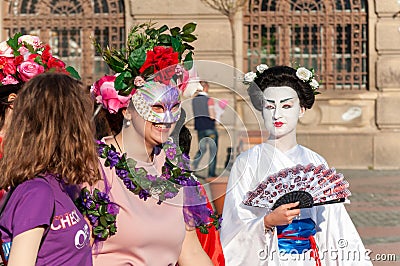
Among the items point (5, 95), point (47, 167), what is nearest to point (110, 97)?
point (47, 167)

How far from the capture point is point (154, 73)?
147 inches

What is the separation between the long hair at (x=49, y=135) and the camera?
2.94m

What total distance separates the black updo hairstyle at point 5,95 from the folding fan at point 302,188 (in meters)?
1.42

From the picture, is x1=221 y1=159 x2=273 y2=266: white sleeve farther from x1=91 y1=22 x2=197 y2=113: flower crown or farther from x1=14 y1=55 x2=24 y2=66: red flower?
x1=14 y1=55 x2=24 y2=66: red flower

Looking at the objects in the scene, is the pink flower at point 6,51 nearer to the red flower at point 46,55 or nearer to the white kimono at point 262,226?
the red flower at point 46,55

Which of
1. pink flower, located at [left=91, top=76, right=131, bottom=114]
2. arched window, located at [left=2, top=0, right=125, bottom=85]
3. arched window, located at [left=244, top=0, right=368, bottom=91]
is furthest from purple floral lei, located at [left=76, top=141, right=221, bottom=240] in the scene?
arched window, located at [left=244, top=0, right=368, bottom=91]

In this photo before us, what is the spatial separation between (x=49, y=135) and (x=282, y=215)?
1987 mm

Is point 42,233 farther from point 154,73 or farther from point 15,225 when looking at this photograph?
point 154,73

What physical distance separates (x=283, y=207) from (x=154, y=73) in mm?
1302

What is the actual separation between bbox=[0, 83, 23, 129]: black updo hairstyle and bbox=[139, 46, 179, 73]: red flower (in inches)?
49.7

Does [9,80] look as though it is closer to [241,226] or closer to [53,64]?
[53,64]

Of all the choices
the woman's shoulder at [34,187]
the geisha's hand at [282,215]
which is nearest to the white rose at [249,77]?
the geisha's hand at [282,215]

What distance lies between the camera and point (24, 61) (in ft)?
15.9

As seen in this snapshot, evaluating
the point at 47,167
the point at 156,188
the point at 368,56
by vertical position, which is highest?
the point at 47,167
